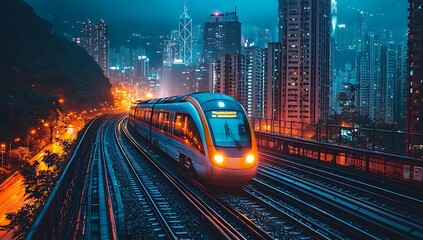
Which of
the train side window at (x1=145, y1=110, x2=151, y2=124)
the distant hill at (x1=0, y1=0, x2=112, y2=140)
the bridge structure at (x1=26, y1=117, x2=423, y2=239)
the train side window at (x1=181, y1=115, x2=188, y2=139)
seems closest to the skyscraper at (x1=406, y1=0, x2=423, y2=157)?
the bridge structure at (x1=26, y1=117, x2=423, y2=239)

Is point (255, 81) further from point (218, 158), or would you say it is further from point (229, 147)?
point (218, 158)

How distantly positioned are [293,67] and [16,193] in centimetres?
7053

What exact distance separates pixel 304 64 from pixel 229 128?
264 feet

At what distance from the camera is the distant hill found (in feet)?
112

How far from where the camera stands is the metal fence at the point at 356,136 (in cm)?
1353

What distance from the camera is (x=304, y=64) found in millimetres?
88000

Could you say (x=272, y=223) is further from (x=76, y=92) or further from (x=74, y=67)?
(x=74, y=67)

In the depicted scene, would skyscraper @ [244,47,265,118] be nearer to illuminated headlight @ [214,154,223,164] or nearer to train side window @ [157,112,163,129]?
train side window @ [157,112,163,129]

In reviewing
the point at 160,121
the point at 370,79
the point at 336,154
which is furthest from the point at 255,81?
the point at 336,154

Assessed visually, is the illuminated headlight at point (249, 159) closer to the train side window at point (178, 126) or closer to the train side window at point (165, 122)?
the train side window at point (178, 126)

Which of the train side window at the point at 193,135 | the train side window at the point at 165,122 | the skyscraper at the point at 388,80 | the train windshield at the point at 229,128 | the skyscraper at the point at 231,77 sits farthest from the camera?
the skyscraper at the point at 388,80

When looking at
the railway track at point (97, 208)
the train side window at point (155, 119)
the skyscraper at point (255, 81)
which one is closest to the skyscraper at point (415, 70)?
the train side window at point (155, 119)

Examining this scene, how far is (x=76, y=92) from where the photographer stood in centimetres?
6875

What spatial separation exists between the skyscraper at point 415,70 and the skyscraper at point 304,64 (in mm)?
35860
